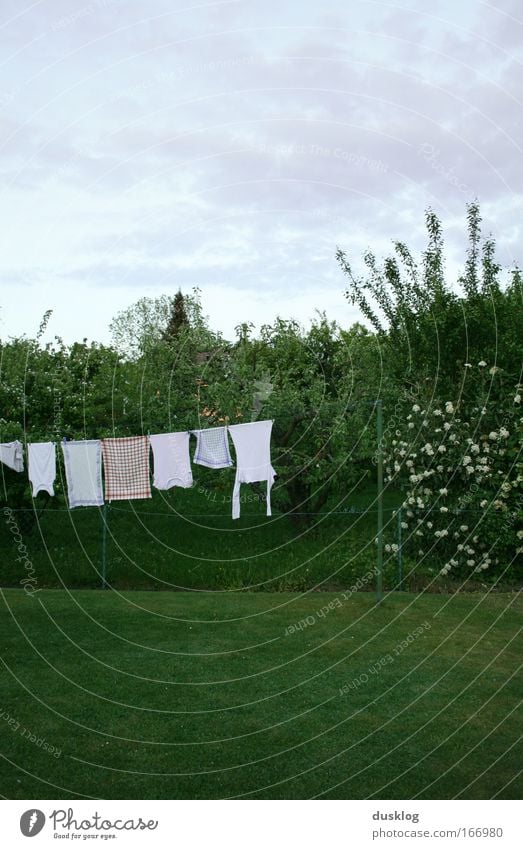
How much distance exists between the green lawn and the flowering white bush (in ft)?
4.41

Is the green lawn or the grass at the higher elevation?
the grass

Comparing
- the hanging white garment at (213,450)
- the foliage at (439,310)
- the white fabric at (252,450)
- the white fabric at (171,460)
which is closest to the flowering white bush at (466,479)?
the foliage at (439,310)

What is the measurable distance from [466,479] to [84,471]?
6.26 metres

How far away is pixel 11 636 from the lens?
30.0 feet

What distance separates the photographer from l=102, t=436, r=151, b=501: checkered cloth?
456 inches

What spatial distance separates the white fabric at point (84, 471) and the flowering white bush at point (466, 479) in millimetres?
4904

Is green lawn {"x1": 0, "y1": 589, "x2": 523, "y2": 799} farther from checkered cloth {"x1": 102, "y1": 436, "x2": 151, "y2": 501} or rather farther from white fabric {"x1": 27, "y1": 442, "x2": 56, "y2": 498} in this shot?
white fabric {"x1": 27, "y1": 442, "x2": 56, "y2": 498}

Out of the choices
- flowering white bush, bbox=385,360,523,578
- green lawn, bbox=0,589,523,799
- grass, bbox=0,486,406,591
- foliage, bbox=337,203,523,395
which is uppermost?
foliage, bbox=337,203,523,395

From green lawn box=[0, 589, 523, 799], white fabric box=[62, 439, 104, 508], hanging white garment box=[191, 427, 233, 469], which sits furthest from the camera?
white fabric box=[62, 439, 104, 508]

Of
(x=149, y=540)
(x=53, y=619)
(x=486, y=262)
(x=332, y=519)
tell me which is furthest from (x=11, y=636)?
(x=486, y=262)

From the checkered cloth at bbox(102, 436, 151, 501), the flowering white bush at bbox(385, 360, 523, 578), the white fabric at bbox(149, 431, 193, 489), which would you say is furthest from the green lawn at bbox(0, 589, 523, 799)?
the white fabric at bbox(149, 431, 193, 489)

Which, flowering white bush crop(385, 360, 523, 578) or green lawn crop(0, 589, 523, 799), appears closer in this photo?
green lawn crop(0, 589, 523, 799)

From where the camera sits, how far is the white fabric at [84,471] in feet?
38.7

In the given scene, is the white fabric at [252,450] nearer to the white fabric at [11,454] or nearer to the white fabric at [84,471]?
the white fabric at [84,471]
